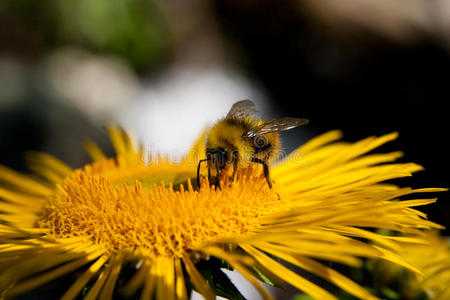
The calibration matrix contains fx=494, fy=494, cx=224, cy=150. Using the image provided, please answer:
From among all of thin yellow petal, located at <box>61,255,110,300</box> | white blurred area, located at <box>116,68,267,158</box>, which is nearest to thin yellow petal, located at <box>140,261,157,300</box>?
thin yellow petal, located at <box>61,255,110,300</box>

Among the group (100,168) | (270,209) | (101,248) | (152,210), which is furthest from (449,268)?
(100,168)

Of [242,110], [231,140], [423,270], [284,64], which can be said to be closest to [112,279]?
[231,140]

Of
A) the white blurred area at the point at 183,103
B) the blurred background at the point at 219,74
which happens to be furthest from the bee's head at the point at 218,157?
the white blurred area at the point at 183,103

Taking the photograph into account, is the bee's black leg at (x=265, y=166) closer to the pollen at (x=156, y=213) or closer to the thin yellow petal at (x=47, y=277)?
the pollen at (x=156, y=213)

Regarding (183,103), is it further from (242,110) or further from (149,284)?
(149,284)

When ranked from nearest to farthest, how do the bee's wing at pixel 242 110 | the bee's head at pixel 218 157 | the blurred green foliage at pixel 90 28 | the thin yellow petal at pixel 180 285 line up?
the thin yellow petal at pixel 180 285 < the bee's head at pixel 218 157 < the bee's wing at pixel 242 110 < the blurred green foliage at pixel 90 28

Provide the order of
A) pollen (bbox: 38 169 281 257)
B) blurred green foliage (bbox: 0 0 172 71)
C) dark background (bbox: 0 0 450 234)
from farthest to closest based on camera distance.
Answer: blurred green foliage (bbox: 0 0 172 71) → dark background (bbox: 0 0 450 234) → pollen (bbox: 38 169 281 257)

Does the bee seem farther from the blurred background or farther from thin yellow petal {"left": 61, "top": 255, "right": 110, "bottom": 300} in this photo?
the blurred background
